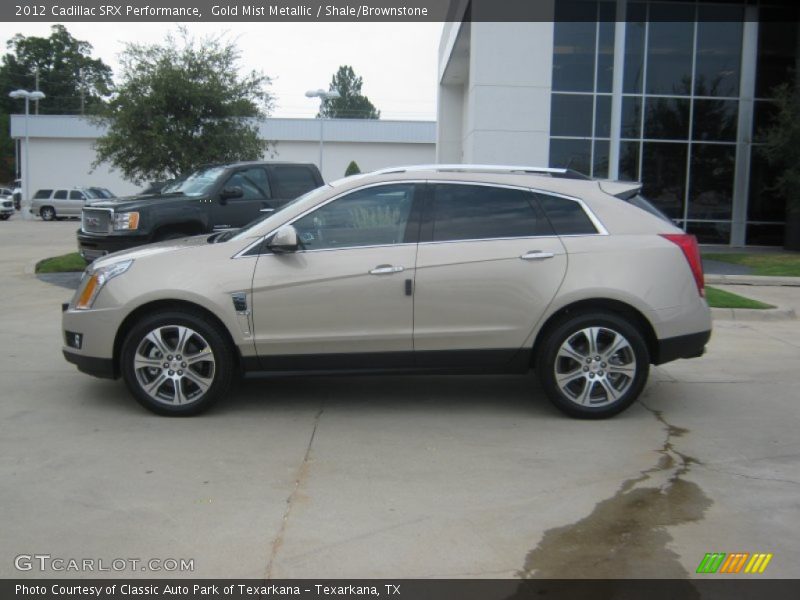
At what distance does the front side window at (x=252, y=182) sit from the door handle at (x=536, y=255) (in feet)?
22.9

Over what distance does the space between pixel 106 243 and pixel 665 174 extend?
17370 mm

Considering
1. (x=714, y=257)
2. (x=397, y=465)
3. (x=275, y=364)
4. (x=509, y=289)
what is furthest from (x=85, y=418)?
(x=714, y=257)

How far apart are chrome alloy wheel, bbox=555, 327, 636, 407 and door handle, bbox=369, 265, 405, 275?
1.35m

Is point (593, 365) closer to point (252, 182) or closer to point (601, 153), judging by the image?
point (252, 182)

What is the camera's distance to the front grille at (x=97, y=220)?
11.4m

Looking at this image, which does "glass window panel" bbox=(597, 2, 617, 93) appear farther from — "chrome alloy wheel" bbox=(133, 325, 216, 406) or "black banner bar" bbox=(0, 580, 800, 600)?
"black banner bar" bbox=(0, 580, 800, 600)

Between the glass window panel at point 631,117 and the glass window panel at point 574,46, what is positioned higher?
the glass window panel at point 574,46

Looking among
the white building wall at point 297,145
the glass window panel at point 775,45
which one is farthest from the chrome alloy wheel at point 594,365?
the white building wall at point 297,145

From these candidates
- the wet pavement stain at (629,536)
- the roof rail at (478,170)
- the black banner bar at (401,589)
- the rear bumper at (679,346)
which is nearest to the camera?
the black banner bar at (401,589)

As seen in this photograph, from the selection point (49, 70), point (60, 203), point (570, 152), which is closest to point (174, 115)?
point (570, 152)

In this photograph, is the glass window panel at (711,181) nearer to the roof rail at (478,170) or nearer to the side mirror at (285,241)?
the roof rail at (478,170)

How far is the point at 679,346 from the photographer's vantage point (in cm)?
606

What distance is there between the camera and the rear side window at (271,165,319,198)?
12406mm

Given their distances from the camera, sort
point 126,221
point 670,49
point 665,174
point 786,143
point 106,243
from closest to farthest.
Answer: point 126,221
point 106,243
point 786,143
point 670,49
point 665,174
